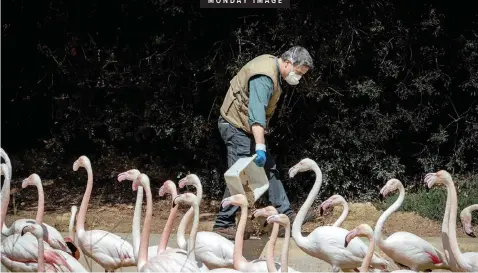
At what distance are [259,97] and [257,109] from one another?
0.09 metres

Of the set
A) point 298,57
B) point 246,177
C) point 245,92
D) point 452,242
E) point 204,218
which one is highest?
point 298,57

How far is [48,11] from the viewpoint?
984 cm

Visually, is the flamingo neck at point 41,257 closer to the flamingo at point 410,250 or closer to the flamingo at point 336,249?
the flamingo at point 336,249

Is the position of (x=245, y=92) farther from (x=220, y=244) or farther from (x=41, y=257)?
(x=41, y=257)

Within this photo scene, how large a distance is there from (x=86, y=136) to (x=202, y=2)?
6.69ft

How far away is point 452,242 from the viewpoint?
6.05m

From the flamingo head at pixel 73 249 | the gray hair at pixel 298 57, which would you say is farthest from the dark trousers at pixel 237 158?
the flamingo head at pixel 73 249

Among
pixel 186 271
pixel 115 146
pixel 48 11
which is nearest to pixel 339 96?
pixel 115 146

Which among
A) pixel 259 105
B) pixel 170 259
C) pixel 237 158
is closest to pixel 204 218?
pixel 237 158

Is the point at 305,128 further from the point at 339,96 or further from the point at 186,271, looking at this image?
the point at 186,271

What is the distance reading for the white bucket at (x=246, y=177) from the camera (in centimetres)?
667

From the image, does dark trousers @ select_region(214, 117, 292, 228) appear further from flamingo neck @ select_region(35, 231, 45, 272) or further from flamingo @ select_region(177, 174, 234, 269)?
flamingo neck @ select_region(35, 231, 45, 272)

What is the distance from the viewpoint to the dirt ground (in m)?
8.20

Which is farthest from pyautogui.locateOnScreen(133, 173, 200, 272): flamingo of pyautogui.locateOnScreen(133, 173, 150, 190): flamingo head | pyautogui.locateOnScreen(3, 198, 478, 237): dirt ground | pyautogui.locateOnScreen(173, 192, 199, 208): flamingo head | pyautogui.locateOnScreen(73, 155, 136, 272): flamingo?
pyautogui.locateOnScreen(3, 198, 478, 237): dirt ground
